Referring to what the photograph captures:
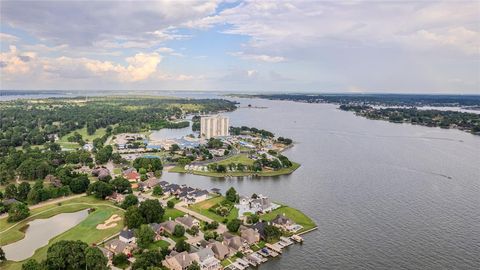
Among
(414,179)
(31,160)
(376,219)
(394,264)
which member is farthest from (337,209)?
A: (31,160)

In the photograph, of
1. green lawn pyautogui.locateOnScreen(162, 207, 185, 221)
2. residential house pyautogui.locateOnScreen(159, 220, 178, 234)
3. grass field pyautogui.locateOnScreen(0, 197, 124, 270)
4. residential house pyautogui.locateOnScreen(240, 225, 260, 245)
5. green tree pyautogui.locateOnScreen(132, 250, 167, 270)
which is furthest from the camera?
green lawn pyautogui.locateOnScreen(162, 207, 185, 221)

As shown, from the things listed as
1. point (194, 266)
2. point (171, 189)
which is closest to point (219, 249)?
point (194, 266)

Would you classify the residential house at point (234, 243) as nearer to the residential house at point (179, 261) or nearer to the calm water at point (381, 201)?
the calm water at point (381, 201)

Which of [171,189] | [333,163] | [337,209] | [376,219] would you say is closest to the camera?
[376,219]

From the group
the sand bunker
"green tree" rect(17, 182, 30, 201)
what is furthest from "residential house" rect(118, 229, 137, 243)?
"green tree" rect(17, 182, 30, 201)

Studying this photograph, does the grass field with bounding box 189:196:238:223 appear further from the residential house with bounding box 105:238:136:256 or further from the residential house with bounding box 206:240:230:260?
the residential house with bounding box 105:238:136:256

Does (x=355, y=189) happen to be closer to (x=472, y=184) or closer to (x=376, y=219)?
(x=376, y=219)

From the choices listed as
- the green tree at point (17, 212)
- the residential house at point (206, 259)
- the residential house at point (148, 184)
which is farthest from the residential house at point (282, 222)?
the green tree at point (17, 212)
